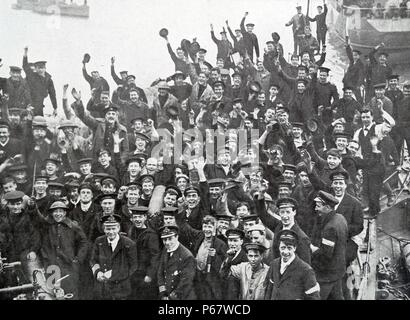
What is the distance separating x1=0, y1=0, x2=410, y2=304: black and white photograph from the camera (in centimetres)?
755

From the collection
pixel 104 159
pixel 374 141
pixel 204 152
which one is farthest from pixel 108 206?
pixel 374 141

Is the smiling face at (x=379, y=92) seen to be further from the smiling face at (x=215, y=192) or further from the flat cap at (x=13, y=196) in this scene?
the flat cap at (x=13, y=196)

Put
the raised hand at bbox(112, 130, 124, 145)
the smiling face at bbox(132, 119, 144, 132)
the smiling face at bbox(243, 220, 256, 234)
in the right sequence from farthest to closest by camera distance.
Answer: the smiling face at bbox(132, 119, 144, 132)
the raised hand at bbox(112, 130, 124, 145)
the smiling face at bbox(243, 220, 256, 234)

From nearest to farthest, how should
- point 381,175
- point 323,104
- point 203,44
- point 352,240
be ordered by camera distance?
point 352,240 → point 381,175 → point 323,104 → point 203,44

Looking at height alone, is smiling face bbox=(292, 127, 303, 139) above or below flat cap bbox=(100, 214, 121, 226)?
above

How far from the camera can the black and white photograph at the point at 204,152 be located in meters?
7.55

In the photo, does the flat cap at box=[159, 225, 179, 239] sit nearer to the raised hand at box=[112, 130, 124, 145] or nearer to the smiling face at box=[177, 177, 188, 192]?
the smiling face at box=[177, 177, 188, 192]

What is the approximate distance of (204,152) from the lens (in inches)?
330

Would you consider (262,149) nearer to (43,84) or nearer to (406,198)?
(406,198)

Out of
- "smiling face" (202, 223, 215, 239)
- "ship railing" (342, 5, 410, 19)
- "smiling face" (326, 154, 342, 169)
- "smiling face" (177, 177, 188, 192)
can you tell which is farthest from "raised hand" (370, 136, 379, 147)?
"smiling face" (177, 177, 188, 192)

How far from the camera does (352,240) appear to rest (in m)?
7.59

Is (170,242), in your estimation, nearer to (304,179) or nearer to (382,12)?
(304,179)

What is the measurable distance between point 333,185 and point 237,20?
327 cm
